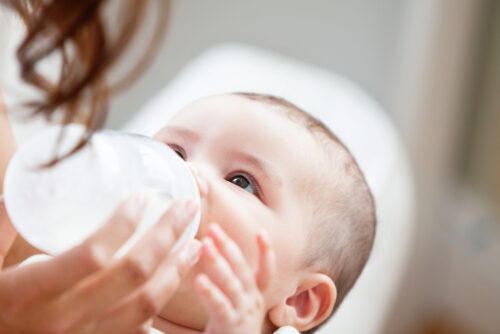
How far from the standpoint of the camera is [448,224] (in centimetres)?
202

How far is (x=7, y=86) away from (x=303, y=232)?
57 cm

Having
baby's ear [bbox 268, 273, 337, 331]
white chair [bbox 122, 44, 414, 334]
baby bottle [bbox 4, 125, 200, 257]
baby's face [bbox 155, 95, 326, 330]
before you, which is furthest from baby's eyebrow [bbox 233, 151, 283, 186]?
white chair [bbox 122, 44, 414, 334]

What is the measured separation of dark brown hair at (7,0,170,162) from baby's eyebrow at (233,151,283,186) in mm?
294

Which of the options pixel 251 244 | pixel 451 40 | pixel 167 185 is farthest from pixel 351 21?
pixel 167 185

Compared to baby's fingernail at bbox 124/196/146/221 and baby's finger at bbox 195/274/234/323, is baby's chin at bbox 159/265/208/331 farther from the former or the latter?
baby's fingernail at bbox 124/196/146/221

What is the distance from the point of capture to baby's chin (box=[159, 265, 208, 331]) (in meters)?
0.78

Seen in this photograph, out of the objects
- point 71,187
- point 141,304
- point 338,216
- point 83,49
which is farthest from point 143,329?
point 338,216

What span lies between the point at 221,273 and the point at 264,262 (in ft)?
0.22

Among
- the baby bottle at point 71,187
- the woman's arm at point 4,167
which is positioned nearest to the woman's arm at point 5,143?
the woman's arm at point 4,167

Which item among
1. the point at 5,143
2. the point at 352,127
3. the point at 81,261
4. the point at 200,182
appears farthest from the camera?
the point at 352,127

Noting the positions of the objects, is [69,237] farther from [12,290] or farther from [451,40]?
[451,40]

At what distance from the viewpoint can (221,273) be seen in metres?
0.64

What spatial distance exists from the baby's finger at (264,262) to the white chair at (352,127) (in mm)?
584

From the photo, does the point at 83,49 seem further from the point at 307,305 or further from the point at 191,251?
the point at 307,305
